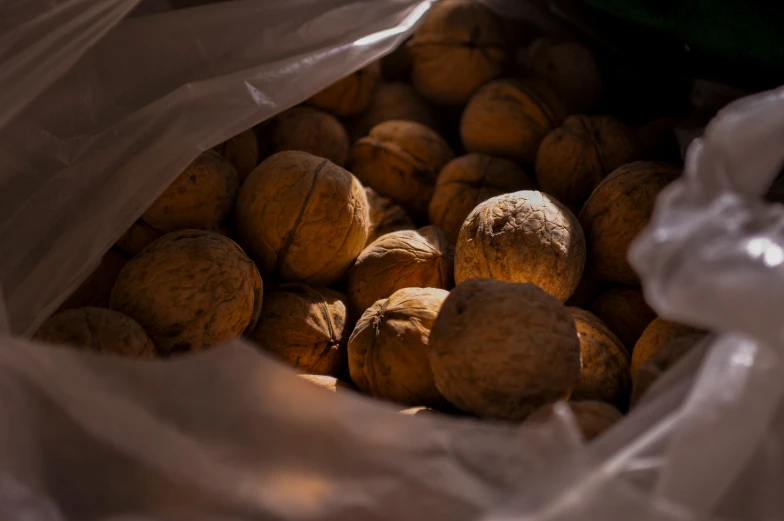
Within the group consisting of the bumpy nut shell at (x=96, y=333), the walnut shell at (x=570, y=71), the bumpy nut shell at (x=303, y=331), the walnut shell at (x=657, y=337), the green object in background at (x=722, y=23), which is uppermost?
the green object in background at (x=722, y=23)

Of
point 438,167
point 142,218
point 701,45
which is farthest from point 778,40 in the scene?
point 142,218

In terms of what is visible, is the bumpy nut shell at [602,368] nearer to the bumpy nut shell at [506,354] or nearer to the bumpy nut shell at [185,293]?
the bumpy nut shell at [506,354]

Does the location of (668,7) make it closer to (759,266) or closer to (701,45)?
(701,45)

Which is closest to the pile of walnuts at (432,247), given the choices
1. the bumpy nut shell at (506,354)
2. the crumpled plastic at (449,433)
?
the bumpy nut shell at (506,354)

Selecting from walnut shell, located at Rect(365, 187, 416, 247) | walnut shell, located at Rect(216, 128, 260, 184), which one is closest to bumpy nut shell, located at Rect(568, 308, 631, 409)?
walnut shell, located at Rect(365, 187, 416, 247)

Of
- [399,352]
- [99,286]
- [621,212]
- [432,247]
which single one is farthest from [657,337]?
[99,286]
